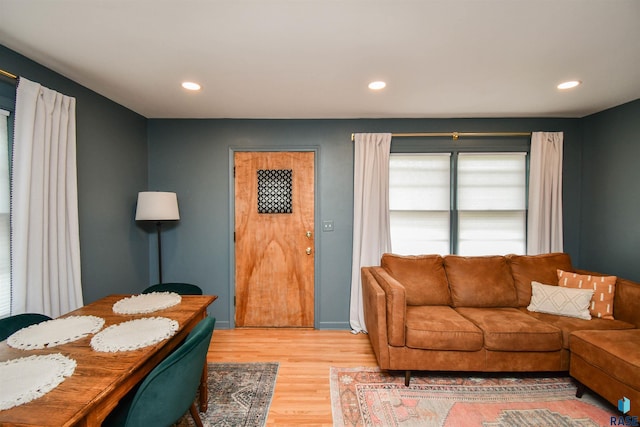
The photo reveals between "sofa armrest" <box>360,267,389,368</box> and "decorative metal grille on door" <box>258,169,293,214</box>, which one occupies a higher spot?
"decorative metal grille on door" <box>258,169,293,214</box>

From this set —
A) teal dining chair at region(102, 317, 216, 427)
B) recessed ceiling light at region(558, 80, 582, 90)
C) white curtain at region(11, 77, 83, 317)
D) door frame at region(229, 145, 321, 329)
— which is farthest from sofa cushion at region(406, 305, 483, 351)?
white curtain at region(11, 77, 83, 317)

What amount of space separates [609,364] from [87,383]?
9.32 ft

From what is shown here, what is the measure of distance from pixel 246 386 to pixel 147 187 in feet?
8.07

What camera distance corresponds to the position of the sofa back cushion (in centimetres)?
263

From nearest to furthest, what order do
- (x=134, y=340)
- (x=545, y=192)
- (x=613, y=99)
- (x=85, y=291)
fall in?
1. (x=134, y=340)
2. (x=85, y=291)
3. (x=613, y=99)
4. (x=545, y=192)

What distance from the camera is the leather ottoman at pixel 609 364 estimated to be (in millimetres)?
1613

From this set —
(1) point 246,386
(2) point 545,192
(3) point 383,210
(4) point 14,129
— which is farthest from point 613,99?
(4) point 14,129

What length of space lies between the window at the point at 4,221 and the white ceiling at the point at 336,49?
56cm

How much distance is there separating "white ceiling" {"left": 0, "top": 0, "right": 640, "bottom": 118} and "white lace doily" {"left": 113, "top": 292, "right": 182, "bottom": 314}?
1679mm

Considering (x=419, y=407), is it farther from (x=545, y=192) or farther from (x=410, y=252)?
(x=545, y=192)

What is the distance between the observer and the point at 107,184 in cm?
257

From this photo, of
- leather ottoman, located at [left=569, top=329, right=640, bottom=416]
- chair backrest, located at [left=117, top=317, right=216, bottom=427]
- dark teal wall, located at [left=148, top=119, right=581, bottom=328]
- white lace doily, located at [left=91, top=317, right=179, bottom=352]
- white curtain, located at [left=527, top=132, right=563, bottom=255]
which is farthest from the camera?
dark teal wall, located at [left=148, top=119, right=581, bottom=328]

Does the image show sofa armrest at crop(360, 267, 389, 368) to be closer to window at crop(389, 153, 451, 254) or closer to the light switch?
the light switch

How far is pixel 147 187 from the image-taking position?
3164 millimetres
